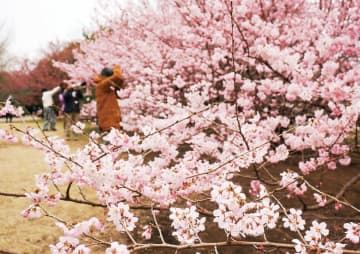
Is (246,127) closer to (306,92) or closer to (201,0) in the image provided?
(306,92)

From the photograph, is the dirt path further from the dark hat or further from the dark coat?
the dark coat

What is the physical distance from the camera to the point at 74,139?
32.2 feet

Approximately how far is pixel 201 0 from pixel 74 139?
556 cm

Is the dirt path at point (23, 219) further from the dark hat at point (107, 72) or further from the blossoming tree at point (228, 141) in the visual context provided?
the dark hat at point (107, 72)

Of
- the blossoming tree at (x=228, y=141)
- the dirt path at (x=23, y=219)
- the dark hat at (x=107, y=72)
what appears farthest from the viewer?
the dark hat at (x=107, y=72)

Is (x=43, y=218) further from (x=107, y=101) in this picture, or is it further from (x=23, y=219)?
(x=107, y=101)

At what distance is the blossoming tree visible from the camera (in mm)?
1714

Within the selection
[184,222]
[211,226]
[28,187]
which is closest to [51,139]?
[184,222]

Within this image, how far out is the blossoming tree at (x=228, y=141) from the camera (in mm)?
1714

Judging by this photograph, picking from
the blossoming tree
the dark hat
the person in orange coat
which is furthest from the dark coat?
the dark hat

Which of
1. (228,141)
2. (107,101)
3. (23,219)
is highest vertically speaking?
(107,101)

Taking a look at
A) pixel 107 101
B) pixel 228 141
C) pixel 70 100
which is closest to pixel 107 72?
pixel 107 101

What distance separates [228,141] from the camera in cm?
382

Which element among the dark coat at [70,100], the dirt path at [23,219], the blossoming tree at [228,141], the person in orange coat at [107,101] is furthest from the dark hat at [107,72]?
the dark coat at [70,100]
